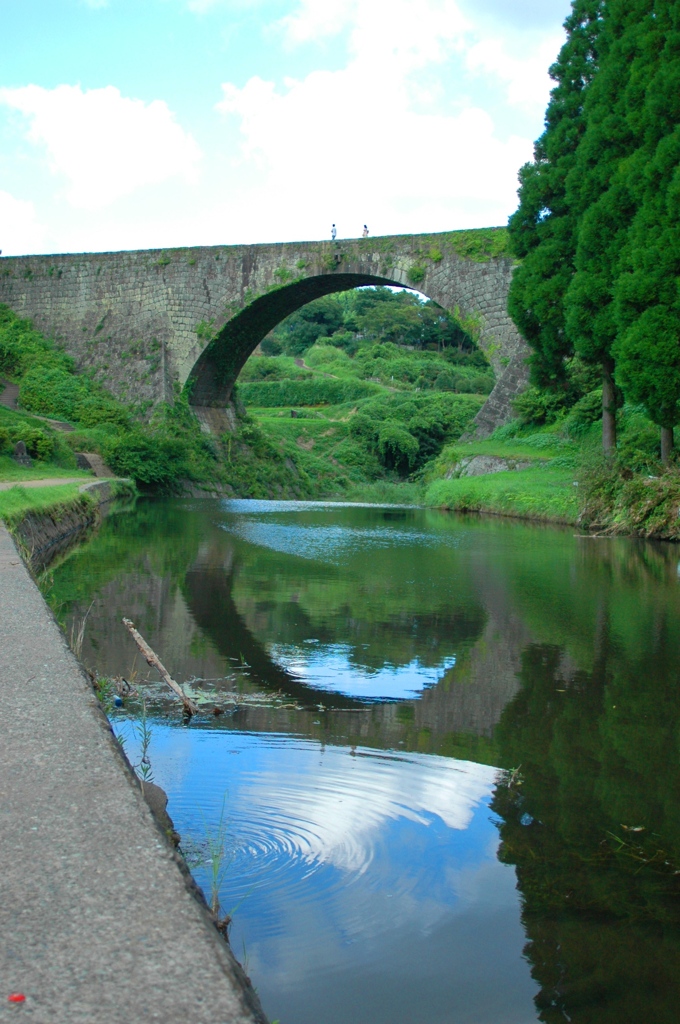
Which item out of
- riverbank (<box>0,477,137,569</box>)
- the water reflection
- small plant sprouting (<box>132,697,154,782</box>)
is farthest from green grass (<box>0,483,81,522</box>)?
the water reflection

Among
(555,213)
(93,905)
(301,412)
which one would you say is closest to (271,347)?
(301,412)

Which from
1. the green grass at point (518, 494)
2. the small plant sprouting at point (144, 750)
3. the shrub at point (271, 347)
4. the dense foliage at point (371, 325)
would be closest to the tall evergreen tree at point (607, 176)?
the green grass at point (518, 494)

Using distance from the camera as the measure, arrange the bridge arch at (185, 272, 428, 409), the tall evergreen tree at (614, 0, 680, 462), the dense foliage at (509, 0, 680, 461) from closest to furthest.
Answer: the tall evergreen tree at (614, 0, 680, 462) → the dense foliage at (509, 0, 680, 461) → the bridge arch at (185, 272, 428, 409)

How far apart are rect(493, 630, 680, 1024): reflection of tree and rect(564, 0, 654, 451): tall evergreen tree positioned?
31.5 feet

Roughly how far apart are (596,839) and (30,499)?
29.2 ft

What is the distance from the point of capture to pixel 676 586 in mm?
8445

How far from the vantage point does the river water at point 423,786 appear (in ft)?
7.48

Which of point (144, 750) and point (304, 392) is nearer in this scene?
point (144, 750)

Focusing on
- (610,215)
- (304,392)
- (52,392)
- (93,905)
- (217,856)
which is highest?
(610,215)

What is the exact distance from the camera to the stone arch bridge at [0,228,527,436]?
946 inches

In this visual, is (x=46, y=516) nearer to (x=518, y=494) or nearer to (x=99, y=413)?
(x=518, y=494)

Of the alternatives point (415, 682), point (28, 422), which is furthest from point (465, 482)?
point (415, 682)

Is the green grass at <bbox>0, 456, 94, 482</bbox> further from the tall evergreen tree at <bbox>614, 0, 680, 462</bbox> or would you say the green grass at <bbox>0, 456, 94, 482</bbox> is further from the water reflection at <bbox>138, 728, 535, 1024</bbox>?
the water reflection at <bbox>138, 728, 535, 1024</bbox>

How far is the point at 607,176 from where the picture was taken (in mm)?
14359
